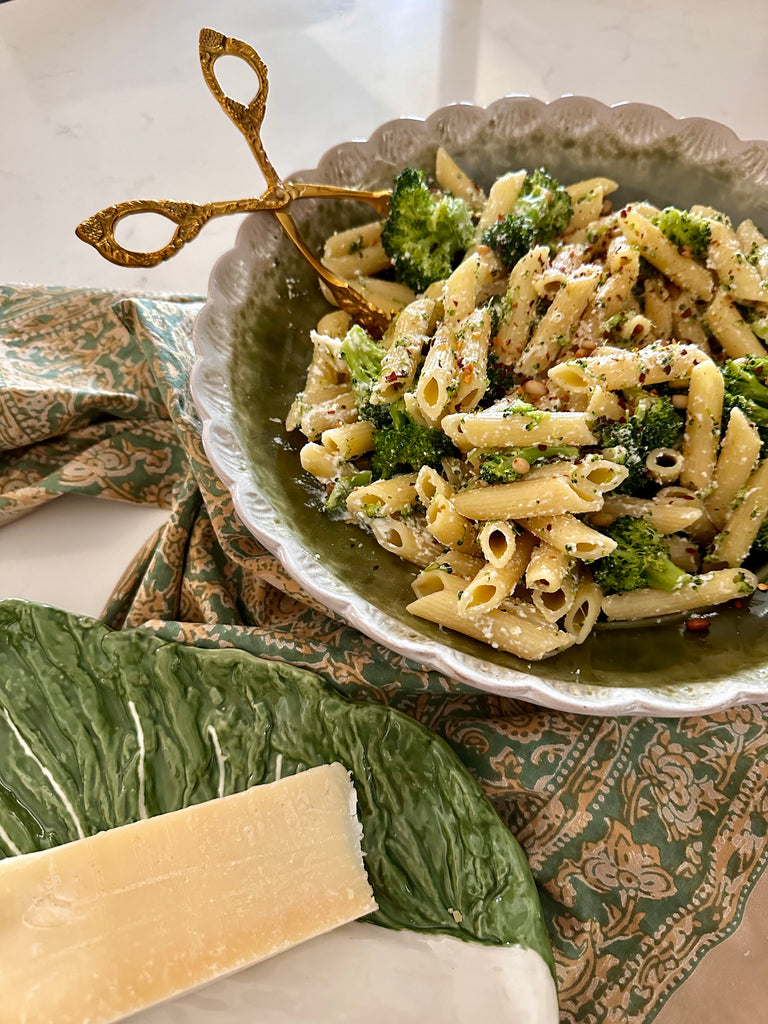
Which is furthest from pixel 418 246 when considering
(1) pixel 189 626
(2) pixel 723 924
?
(2) pixel 723 924

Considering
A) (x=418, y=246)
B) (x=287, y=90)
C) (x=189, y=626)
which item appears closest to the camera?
(x=189, y=626)

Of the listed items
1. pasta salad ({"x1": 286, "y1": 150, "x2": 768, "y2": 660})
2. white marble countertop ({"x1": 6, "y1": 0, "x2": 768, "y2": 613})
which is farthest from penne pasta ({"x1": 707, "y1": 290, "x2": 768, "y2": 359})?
white marble countertop ({"x1": 6, "y1": 0, "x2": 768, "y2": 613})

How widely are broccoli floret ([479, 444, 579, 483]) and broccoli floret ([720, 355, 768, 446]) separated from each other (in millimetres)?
266

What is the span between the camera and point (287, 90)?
2580 millimetres

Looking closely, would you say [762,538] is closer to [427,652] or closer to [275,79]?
[427,652]

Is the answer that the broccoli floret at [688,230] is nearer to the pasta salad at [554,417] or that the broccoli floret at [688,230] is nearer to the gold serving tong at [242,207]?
the pasta salad at [554,417]

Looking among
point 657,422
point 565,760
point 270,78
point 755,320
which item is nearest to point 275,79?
point 270,78

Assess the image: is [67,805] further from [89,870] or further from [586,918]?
[586,918]

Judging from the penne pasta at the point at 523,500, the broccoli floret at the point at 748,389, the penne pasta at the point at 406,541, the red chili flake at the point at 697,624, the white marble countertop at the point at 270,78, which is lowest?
the red chili flake at the point at 697,624

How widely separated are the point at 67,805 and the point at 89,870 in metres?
0.14

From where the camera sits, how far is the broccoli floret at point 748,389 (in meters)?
1.26

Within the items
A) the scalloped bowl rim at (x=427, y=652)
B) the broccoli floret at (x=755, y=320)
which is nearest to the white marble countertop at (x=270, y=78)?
the scalloped bowl rim at (x=427, y=652)

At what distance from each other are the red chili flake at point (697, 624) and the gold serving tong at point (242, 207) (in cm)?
78

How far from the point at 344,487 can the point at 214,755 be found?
18.7 inches
